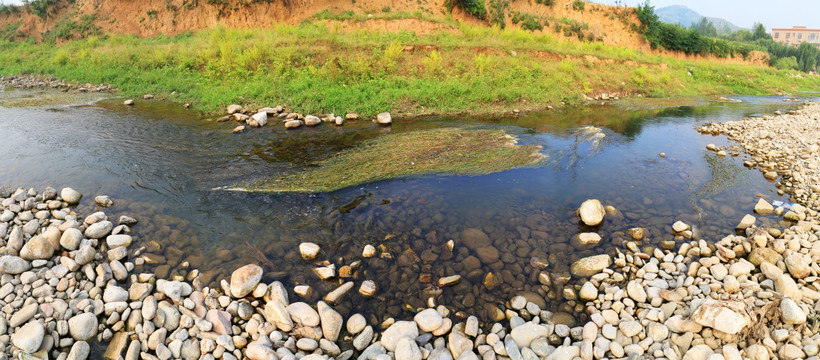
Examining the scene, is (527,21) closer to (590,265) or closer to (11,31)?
(590,265)

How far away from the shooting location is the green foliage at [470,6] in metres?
31.7

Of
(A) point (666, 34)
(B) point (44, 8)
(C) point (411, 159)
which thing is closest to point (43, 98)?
(C) point (411, 159)

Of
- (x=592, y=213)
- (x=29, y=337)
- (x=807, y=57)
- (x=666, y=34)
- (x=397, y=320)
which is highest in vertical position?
(x=666, y=34)

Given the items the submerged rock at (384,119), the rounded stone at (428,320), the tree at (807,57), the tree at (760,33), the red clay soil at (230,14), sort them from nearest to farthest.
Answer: the rounded stone at (428,320), the submerged rock at (384,119), the red clay soil at (230,14), the tree at (807,57), the tree at (760,33)

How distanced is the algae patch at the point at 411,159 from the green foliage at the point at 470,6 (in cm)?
2301

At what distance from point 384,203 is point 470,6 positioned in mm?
29116

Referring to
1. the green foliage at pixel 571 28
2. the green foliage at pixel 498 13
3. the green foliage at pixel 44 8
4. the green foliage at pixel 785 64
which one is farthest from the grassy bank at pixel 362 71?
the green foliage at pixel 785 64

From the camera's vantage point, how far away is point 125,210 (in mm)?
6969

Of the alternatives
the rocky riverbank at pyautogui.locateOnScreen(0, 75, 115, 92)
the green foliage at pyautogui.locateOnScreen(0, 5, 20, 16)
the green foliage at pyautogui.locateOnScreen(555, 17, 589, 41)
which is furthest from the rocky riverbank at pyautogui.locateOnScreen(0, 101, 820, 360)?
the green foliage at pyautogui.locateOnScreen(0, 5, 20, 16)

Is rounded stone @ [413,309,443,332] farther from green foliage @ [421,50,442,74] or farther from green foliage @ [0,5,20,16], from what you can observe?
green foliage @ [0,5,20,16]

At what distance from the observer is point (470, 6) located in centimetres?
3203

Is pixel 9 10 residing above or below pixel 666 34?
above

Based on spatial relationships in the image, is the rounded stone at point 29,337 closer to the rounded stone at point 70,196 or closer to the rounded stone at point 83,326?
the rounded stone at point 83,326

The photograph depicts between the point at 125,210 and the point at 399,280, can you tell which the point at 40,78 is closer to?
the point at 125,210
